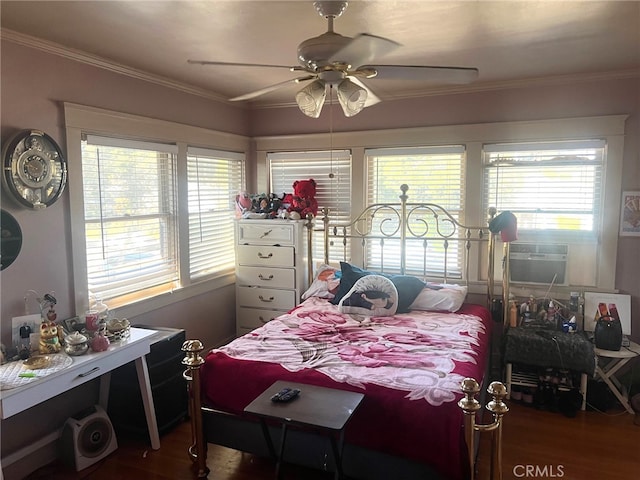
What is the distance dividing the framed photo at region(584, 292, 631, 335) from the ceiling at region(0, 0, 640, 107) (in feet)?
5.41

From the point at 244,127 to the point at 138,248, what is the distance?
1.80 meters

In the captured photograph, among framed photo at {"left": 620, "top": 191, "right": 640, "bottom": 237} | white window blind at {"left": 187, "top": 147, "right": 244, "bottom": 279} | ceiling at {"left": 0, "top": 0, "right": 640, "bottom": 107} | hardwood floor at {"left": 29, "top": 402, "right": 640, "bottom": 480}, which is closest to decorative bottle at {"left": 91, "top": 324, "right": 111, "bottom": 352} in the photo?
hardwood floor at {"left": 29, "top": 402, "right": 640, "bottom": 480}

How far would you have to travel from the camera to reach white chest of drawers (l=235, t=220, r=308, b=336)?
419 cm

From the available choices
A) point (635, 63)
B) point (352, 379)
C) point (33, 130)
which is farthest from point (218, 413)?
point (635, 63)

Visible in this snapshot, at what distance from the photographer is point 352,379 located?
2291 millimetres

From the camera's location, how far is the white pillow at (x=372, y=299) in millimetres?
3414

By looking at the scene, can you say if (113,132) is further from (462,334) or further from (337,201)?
(462,334)

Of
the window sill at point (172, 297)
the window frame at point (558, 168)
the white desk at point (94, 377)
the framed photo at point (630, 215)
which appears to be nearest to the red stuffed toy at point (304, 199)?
the window sill at point (172, 297)

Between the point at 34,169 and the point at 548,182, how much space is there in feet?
11.8

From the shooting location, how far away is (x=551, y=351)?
3.24m

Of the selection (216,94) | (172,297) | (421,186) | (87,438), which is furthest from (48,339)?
(421,186)

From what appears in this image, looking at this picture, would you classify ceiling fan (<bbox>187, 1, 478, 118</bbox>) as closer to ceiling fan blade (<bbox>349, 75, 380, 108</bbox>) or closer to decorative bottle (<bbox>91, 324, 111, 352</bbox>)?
ceiling fan blade (<bbox>349, 75, 380, 108</bbox>)

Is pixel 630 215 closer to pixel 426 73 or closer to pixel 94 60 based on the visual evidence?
pixel 426 73

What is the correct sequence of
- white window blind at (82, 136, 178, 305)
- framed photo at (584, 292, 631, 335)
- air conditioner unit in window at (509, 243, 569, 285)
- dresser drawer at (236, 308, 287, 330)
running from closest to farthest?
white window blind at (82, 136, 178, 305), framed photo at (584, 292, 631, 335), air conditioner unit in window at (509, 243, 569, 285), dresser drawer at (236, 308, 287, 330)
